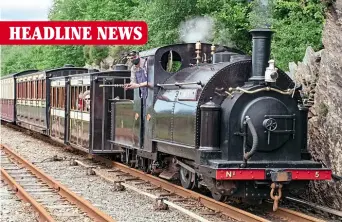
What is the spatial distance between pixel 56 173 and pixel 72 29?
2118 centimetres

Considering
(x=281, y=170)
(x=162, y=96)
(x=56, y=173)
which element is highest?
(x=162, y=96)

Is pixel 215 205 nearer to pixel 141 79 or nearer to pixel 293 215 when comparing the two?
pixel 293 215

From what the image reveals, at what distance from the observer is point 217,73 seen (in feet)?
28.9

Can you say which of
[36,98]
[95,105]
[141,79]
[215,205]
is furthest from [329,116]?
[36,98]

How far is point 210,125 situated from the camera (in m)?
8.59

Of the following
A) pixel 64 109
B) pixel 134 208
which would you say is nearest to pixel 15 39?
pixel 64 109

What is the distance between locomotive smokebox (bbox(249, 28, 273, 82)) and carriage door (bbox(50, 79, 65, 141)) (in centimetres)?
1055

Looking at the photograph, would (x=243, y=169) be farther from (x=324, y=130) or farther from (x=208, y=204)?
(x=324, y=130)

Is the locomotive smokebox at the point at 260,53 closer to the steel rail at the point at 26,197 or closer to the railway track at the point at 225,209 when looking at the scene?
the railway track at the point at 225,209

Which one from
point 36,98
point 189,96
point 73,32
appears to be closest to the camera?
point 189,96

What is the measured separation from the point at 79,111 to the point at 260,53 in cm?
869

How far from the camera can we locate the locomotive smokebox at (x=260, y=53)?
8.59 m

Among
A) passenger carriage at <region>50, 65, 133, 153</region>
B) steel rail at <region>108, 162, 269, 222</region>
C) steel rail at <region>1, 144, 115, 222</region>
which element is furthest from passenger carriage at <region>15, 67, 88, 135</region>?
steel rail at <region>108, 162, 269, 222</region>

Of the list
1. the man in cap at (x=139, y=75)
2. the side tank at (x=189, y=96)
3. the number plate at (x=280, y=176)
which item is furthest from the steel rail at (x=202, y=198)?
the man in cap at (x=139, y=75)
